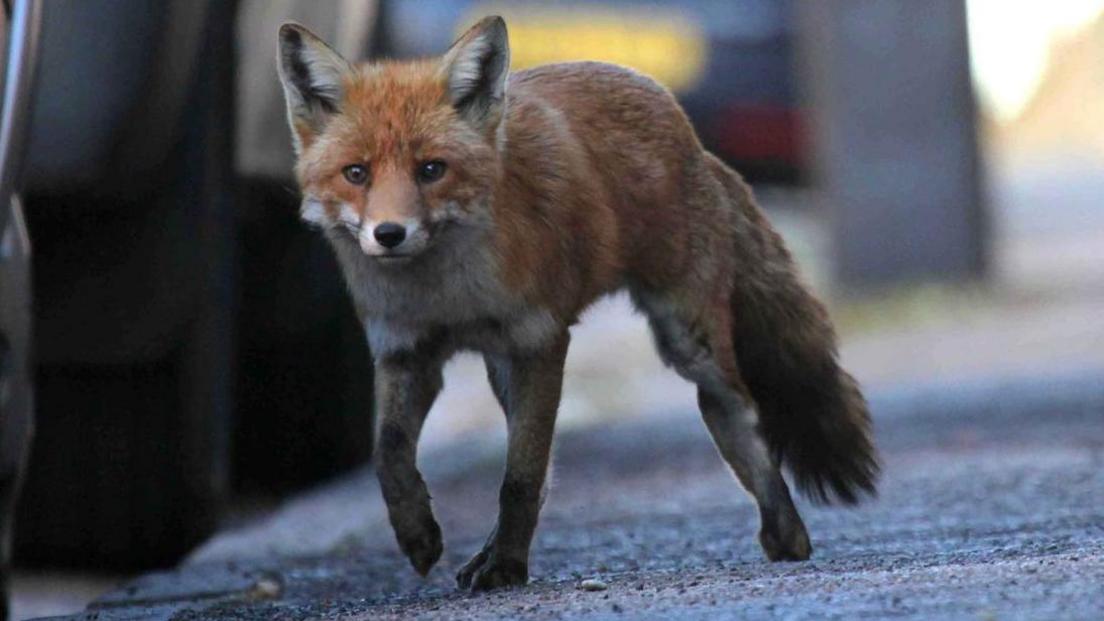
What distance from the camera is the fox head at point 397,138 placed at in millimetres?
4137

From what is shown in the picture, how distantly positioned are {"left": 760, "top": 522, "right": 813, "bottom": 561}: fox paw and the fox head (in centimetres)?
87

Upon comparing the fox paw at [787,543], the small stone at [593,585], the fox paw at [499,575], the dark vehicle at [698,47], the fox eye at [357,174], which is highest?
the fox eye at [357,174]

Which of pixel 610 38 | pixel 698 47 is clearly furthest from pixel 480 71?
pixel 610 38

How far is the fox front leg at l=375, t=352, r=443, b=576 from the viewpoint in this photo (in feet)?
14.4

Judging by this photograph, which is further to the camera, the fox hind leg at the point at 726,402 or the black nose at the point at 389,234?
the fox hind leg at the point at 726,402

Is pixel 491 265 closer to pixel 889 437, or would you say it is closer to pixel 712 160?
pixel 712 160

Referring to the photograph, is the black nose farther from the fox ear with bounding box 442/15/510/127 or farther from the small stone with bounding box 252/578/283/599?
the small stone with bounding box 252/578/283/599

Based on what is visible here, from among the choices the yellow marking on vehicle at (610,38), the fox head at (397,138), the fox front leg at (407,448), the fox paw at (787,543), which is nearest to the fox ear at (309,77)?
the fox head at (397,138)

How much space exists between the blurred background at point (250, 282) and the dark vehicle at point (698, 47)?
2.22 feet

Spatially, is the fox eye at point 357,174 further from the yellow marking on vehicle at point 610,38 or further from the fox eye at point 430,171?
the yellow marking on vehicle at point 610,38

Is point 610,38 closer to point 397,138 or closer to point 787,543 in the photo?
point 787,543

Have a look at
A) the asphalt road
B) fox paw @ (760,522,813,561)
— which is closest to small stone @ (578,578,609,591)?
the asphalt road

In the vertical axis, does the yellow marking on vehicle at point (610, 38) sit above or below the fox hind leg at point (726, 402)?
below

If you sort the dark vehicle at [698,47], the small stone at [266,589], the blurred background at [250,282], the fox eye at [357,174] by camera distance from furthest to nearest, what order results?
the dark vehicle at [698,47]
the blurred background at [250,282]
the small stone at [266,589]
the fox eye at [357,174]
